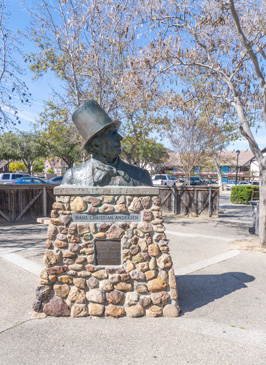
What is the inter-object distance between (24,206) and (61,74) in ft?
18.8

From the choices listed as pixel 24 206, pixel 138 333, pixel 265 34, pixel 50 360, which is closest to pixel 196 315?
pixel 138 333

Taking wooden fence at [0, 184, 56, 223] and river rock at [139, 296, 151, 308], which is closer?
river rock at [139, 296, 151, 308]

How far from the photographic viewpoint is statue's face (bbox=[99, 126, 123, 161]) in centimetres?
409

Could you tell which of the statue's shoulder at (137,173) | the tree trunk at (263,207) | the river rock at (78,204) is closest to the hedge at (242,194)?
the tree trunk at (263,207)

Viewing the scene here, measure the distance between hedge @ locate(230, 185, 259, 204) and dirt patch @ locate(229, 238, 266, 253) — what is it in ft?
38.7

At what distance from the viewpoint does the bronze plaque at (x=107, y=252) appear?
3996mm

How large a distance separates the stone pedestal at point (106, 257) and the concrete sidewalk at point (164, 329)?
203 mm

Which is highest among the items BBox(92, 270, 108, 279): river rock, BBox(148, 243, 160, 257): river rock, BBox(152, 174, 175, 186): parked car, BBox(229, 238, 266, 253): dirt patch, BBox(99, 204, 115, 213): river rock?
BBox(152, 174, 175, 186): parked car

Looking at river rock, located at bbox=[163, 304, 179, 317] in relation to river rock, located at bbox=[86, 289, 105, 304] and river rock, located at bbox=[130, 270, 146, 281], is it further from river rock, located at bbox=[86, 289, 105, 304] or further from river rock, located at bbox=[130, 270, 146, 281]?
river rock, located at bbox=[86, 289, 105, 304]

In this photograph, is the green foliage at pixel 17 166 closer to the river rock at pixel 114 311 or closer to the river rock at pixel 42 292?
the river rock at pixel 42 292

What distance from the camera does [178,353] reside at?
3.10 m

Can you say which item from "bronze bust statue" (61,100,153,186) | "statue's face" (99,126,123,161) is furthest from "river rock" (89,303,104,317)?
"statue's face" (99,126,123,161)

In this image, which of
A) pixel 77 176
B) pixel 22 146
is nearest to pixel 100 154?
pixel 77 176

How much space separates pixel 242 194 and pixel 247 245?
41.6 feet
